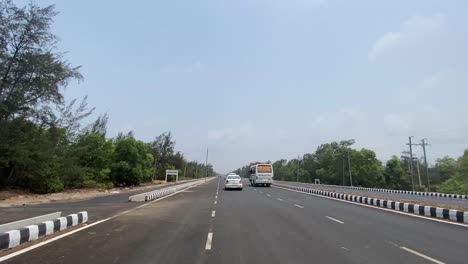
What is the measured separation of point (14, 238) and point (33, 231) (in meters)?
1.28

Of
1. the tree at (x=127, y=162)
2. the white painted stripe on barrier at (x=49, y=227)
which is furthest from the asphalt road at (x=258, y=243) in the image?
the tree at (x=127, y=162)

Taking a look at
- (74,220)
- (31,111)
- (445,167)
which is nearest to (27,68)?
(31,111)

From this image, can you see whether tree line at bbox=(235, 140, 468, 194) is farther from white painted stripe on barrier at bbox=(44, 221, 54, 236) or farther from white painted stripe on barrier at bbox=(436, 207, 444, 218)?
white painted stripe on barrier at bbox=(44, 221, 54, 236)

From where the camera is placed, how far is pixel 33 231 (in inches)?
514

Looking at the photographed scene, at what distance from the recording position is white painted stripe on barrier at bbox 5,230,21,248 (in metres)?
11.6

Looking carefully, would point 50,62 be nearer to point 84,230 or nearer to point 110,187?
point 110,187

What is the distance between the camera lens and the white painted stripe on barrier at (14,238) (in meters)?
11.6

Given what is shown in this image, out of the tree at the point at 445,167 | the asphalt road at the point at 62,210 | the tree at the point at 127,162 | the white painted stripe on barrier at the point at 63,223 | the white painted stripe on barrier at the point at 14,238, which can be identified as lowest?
the white painted stripe on barrier at the point at 14,238

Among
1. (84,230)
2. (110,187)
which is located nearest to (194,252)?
(84,230)

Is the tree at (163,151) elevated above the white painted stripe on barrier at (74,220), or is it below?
above

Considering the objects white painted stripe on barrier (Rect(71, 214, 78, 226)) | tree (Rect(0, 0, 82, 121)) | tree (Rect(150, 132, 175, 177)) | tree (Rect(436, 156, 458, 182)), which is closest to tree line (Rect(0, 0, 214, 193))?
tree (Rect(0, 0, 82, 121))

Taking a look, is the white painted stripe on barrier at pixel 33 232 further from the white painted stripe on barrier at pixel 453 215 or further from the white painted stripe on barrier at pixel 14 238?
the white painted stripe on barrier at pixel 453 215

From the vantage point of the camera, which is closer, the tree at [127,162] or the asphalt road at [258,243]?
the asphalt road at [258,243]

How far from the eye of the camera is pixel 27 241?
41.2 ft
